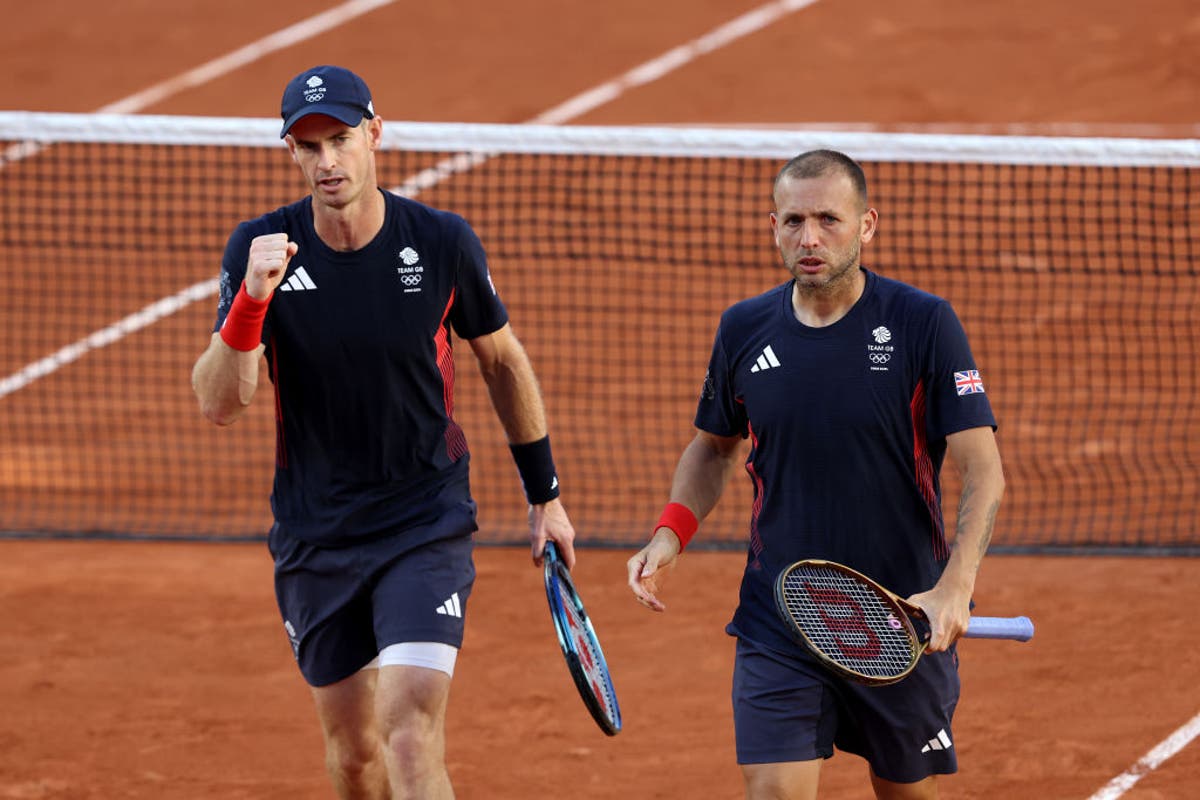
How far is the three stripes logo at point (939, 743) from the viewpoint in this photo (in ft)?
17.0

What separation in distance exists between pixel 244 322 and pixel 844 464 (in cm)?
186

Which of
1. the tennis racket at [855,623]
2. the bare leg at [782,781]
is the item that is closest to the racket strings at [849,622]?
the tennis racket at [855,623]

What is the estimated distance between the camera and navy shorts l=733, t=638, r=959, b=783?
505 cm

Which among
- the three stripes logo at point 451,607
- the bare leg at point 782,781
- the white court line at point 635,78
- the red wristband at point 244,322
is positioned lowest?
the bare leg at point 782,781

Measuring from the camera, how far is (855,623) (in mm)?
4855

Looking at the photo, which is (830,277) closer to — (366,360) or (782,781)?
Result: (782,781)

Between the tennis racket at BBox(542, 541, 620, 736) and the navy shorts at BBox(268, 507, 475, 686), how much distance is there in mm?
311

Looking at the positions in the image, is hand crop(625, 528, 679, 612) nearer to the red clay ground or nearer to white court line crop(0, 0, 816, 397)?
the red clay ground

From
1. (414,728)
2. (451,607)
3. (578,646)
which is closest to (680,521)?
(578,646)

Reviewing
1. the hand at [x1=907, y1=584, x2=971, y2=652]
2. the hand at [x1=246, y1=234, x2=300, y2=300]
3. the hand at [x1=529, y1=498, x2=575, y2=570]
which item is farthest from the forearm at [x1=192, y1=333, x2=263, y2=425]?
the hand at [x1=907, y1=584, x2=971, y2=652]

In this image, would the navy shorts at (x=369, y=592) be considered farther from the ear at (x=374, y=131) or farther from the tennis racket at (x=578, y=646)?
the ear at (x=374, y=131)

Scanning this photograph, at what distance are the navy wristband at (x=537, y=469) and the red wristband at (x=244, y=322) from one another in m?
1.24

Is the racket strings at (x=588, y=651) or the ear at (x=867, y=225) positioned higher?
the ear at (x=867, y=225)

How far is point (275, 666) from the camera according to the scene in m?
8.45
